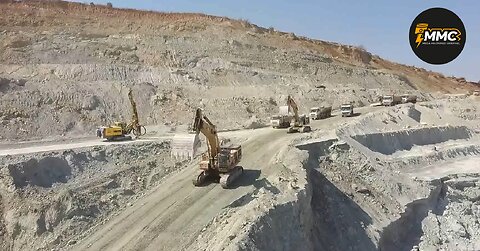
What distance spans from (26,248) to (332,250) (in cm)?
1197

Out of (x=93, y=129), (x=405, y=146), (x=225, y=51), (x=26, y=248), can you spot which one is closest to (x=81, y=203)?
(x=26, y=248)

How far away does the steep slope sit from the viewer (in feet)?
109

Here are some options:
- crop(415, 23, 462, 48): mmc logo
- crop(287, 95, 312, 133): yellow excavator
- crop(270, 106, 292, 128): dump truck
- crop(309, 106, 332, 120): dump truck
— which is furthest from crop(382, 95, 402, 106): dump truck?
crop(415, 23, 462, 48): mmc logo

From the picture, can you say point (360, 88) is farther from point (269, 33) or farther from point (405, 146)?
point (405, 146)

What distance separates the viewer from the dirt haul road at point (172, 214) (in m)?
15.7

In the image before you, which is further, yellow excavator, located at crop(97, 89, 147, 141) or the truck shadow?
yellow excavator, located at crop(97, 89, 147, 141)

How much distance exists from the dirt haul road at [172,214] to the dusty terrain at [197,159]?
0.08m

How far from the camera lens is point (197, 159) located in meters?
23.6

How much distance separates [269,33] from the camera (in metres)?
59.7

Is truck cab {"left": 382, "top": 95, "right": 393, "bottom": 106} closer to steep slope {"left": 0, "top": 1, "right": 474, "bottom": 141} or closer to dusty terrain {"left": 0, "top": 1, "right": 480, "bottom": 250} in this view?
dusty terrain {"left": 0, "top": 1, "right": 480, "bottom": 250}

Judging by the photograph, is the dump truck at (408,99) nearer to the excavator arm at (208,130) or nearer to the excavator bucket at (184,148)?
the excavator bucket at (184,148)

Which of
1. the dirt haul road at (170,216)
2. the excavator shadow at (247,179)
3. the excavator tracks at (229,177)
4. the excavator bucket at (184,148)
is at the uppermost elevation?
the excavator bucket at (184,148)

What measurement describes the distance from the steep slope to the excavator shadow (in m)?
13.9

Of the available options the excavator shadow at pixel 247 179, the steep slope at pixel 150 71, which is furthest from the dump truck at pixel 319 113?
the excavator shadow at pixel 247 179
